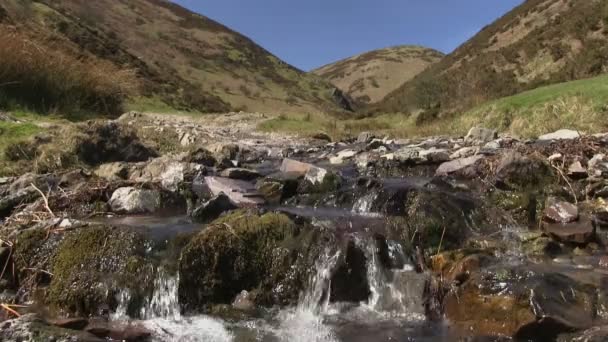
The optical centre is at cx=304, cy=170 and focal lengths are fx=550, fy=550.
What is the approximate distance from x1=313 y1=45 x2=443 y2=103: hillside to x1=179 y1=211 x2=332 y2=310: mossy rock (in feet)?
286

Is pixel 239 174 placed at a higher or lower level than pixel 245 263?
higher

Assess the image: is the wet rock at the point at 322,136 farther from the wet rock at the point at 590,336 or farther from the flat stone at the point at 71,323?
the wet rock at the point at 590,336

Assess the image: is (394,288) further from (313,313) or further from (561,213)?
(561,213)

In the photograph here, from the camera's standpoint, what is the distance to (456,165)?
30.1 ft

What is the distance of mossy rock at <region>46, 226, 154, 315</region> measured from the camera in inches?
197

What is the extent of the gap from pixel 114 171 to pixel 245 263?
13.3 ft

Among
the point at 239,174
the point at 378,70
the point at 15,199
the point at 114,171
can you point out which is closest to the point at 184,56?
the point at 378,70

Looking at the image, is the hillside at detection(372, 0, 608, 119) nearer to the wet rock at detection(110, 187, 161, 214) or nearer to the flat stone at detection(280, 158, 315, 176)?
the flat stone at detection(280, 158, 315, 176)

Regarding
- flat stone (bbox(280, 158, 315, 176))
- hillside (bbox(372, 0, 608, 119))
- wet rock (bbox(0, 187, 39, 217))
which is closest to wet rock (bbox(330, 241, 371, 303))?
flat stone (bbox(280, 158, 315, 176))

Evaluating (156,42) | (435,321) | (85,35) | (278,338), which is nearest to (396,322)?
(435,321)

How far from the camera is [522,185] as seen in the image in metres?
8.01

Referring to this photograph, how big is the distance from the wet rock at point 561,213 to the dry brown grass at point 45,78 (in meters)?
10.6

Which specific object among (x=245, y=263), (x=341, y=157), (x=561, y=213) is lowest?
(x=245, y=263)

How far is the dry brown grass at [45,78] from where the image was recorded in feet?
38.6
